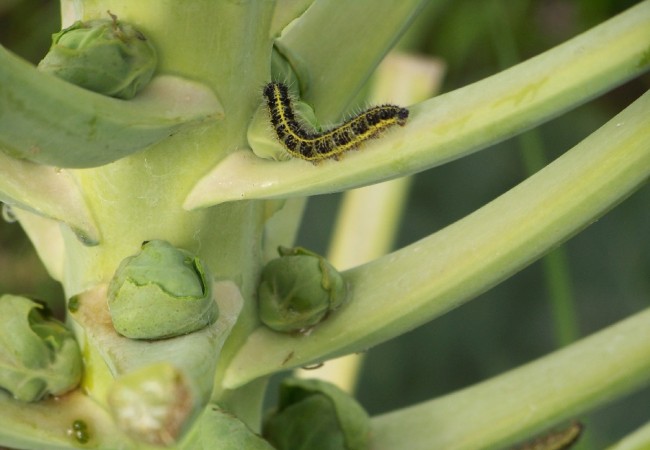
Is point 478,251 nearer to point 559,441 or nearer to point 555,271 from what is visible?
point 559,441

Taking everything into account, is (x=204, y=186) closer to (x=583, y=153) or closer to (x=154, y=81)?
(x=154, y=81)

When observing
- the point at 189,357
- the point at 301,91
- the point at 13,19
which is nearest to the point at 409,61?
the point at 301,91

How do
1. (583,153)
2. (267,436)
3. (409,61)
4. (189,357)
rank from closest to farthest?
(189,357) < (583,153) < (267,436) < (409,61)

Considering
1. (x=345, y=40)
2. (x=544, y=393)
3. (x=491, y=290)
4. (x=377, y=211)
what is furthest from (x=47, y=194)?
(x=491, y=290)

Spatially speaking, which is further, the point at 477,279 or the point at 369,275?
the point at 369,275

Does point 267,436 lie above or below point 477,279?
below

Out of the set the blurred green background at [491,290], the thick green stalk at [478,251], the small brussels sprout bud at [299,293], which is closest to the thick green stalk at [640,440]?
the thick green stalk at [478,251]

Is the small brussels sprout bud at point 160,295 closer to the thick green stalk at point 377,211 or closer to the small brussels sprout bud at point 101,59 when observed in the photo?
the small brussels sprout bud at point 101,59
